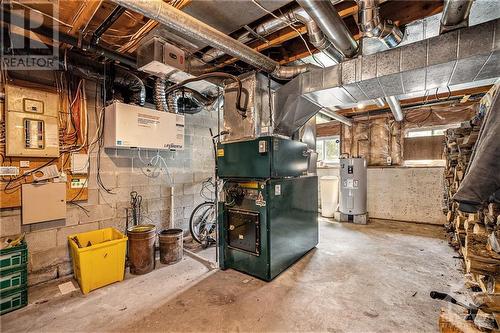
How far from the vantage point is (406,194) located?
502 centimetres

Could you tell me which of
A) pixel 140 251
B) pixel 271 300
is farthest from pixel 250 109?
pixel 140 251

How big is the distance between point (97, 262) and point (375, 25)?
3.40 meters

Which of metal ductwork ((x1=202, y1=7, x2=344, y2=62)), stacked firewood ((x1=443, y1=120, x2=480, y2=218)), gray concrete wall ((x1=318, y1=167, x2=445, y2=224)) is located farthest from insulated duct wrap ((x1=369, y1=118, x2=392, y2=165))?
metal ductwork ((x1=202, y1=7, x2=344, y2=62))

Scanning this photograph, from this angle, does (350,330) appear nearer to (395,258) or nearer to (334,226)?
(395,258)

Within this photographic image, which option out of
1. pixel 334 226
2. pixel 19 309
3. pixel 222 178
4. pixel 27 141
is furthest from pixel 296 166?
pixel 19 309

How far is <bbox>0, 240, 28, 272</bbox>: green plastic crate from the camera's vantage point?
2.01 m

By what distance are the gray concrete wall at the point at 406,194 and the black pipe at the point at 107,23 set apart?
5.57 metres

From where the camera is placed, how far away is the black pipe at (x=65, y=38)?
1900mm

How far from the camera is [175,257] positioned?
9.87ft

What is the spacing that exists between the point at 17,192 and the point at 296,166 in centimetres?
313

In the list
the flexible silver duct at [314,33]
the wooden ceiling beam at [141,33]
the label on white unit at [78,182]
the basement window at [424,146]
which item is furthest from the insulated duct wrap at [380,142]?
the label on white unit at [78,182]

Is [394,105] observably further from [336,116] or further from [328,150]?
[328,150]

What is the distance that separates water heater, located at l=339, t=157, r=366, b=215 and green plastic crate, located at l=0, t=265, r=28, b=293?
17.2 ft

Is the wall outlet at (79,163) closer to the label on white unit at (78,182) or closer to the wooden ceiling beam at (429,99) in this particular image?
the label on white unit at (78,182)
